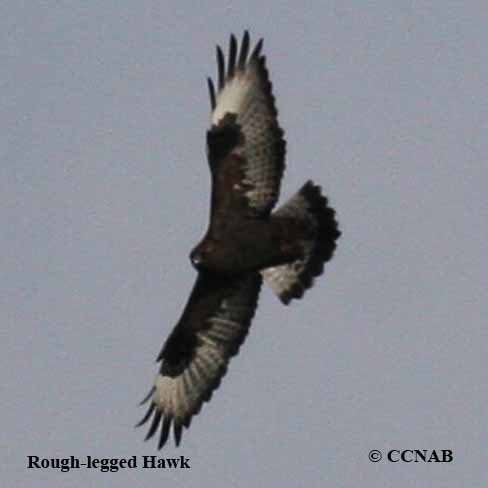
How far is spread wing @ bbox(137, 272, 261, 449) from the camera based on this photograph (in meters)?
14.6

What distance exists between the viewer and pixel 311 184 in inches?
555

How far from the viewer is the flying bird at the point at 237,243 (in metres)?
13.7

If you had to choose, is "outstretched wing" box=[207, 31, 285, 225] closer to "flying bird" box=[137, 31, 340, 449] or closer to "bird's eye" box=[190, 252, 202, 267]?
"flying bird" box=[137, 31, 340, 449]

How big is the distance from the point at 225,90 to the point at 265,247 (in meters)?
1.52

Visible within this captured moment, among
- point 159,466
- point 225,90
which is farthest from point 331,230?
point 159,466

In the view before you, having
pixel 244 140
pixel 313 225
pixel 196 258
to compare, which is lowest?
pixel 196 258

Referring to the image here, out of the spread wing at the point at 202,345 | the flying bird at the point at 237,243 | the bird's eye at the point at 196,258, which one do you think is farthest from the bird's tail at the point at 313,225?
the bird's eye at the point at 196,258

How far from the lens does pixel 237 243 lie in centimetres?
1357

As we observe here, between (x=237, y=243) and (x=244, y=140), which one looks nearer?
(x=237, y=243)

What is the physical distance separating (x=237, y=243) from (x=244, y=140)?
1.02 m

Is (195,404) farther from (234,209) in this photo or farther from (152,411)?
(234,209)

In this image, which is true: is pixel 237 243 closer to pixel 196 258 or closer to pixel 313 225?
pixel 196 258

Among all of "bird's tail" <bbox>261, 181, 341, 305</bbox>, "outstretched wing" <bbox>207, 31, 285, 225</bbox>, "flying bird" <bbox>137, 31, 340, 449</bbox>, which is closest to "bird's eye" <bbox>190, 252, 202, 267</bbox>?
"flying bird" <bbox>137, 31, 340, 449</bbox>

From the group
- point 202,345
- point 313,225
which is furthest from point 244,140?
point 202,345
